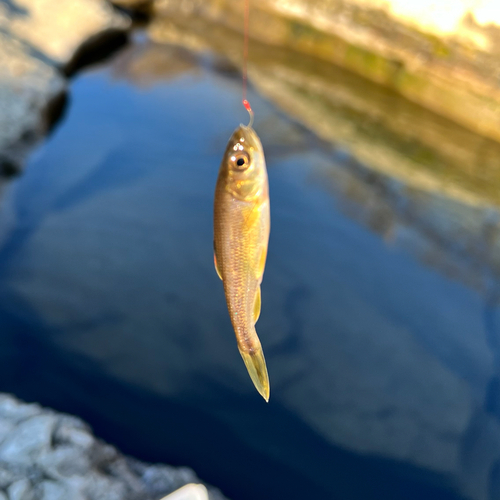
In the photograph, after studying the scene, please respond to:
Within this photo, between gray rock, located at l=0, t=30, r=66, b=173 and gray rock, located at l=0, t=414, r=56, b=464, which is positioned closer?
gray rock, located at l=0, t=414, r=56, b=464

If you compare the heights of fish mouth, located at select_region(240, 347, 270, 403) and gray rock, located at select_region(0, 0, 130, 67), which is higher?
fish mouth, located at select_region(240, 347, 270, 403)

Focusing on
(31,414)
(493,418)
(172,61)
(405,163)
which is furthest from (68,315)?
(172,61)

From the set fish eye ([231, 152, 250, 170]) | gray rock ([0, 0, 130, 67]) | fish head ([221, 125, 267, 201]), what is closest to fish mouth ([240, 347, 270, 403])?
fish head ([221, 125, 267, 201])

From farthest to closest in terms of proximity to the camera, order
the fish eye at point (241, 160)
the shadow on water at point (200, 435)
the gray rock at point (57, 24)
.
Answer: the gray rock at point (57, 24) → the shadow on water at point (200, 435) → the fish eye at point (241, 160)

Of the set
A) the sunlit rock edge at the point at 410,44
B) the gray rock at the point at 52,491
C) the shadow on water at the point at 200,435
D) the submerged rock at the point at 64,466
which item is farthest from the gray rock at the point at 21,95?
the sunlit rock edge at the point at 410,44

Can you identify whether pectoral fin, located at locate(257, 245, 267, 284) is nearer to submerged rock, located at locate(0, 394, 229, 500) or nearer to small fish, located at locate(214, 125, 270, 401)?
small fish, located at locate(214, 125, 270, 401)

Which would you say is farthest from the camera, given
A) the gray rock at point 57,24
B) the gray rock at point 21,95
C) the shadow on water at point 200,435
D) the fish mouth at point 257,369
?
the gray rock at point 57,24

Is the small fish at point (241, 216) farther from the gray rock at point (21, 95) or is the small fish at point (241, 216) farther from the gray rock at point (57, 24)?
the gray rock at point (57, 24)
